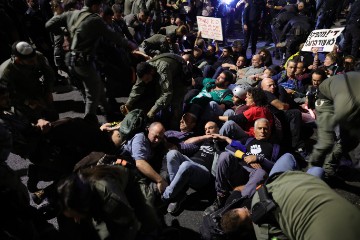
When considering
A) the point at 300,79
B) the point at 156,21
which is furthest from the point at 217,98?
the point at 156,21

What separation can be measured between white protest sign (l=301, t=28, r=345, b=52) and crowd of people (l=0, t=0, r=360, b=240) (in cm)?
21

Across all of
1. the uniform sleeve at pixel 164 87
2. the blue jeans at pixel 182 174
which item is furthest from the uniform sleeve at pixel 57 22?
the blue jeans at pixel 182 174

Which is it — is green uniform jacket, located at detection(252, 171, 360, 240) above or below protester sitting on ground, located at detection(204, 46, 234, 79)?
above

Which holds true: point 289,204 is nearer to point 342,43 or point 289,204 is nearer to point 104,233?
point 104,233

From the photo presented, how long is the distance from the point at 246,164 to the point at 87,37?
2.49 m

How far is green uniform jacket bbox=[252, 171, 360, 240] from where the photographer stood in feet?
6.31

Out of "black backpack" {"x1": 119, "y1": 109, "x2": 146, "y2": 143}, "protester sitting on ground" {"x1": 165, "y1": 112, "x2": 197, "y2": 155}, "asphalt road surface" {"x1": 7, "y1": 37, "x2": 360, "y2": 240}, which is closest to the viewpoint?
"asphalt road surface" {"x1": 7, "y1": 37, "x2": 360, "y2": 240}

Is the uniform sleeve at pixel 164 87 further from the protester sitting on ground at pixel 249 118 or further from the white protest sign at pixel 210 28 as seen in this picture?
the white protest sign at pixel 210 28

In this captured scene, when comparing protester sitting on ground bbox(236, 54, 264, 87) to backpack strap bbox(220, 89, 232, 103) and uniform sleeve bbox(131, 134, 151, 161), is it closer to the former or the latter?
backpack strap bbox(220, 89, 232, 103)

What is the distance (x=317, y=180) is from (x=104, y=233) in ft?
4.98

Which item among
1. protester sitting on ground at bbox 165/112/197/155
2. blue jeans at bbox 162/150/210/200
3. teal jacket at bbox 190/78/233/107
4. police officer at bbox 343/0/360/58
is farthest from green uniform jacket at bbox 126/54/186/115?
police officer at bbox 343/0/360/58

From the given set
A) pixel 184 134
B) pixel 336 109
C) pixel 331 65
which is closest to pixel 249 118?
pixel 184 134

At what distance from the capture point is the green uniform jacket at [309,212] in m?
1.92

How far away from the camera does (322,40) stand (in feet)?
21.3
